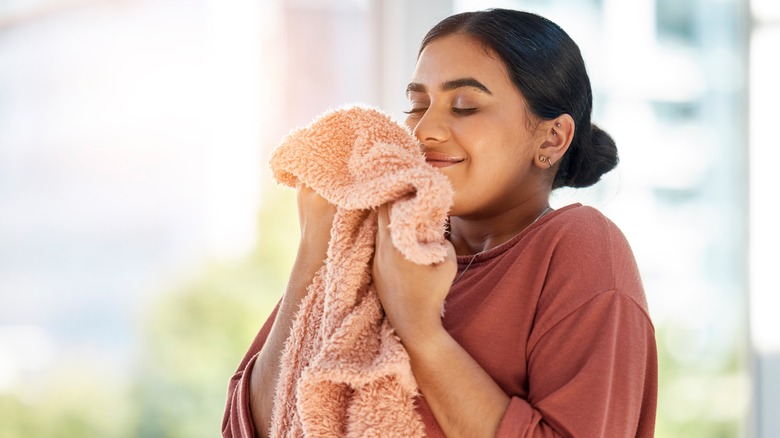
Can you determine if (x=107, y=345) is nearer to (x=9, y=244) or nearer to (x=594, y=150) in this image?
(x=9, y=244)

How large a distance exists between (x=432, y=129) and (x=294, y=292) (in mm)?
256

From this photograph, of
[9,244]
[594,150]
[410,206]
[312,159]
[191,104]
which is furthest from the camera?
[191,104]

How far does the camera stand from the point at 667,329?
2.34 m

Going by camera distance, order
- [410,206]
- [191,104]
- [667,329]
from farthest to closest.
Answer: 1. [667,329]
2. [191,104]
3. [410,206]

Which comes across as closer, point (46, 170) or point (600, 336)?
point (600, 336)

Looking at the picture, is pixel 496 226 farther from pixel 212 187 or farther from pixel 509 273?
pixel 212 187

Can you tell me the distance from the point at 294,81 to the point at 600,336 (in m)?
1.38

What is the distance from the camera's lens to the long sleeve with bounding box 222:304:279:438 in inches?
39.9

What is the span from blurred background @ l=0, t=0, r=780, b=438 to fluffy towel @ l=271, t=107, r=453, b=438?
1.09 m

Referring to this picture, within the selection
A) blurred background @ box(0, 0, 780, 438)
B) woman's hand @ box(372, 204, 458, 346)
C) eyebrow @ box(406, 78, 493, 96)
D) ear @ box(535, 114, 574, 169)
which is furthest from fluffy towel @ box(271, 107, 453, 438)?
blurred background @ box(0, 0, 780, 438)

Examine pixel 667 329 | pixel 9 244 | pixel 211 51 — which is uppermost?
pixel 211 51

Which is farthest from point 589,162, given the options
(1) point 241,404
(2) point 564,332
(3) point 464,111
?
(1) point 241,404

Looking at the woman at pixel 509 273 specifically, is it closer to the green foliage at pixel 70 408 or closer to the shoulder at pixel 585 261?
the shoulder at pixel 585 261

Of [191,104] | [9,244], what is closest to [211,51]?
[191,104]
